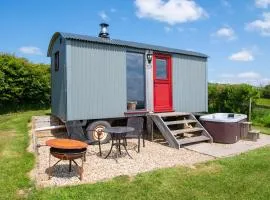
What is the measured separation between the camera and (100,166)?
229 inches

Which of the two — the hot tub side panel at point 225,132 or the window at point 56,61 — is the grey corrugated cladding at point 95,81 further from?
the hot tub side panel at point 225,132

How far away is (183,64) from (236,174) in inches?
216

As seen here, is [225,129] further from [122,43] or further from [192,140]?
[122,43]

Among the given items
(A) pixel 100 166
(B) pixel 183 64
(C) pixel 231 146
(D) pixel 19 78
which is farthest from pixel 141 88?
(D) pixel 19 78

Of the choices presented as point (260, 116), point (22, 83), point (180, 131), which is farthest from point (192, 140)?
point (22, 83)

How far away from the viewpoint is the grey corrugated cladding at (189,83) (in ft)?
32.2

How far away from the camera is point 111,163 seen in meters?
6.06

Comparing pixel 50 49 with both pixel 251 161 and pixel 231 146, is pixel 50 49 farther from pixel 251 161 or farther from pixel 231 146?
pixel 251 161

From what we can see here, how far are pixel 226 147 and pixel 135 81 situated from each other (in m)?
3.36

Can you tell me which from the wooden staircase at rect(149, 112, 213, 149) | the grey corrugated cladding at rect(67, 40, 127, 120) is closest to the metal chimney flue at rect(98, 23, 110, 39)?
the grey corrugated cladding at rect(67, 40, 127, 120)

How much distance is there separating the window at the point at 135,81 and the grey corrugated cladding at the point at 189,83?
1306 millimetres

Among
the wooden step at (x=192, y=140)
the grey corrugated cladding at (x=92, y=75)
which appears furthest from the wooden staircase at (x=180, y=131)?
the grey corrugated cladding at (x=92, y=75)

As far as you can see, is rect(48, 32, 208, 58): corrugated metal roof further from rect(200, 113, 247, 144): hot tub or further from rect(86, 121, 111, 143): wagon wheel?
rect(200, 113, 247, 144): hot tub

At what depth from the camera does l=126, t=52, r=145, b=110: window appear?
878cm
